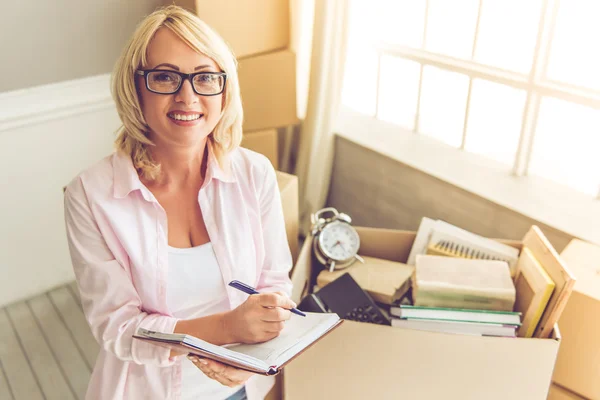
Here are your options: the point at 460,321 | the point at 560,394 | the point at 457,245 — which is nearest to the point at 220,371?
the point at 460,321

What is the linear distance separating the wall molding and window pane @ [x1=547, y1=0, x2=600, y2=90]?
1.70 meters

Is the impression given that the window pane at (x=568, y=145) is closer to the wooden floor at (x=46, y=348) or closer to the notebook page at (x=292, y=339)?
the notebook page at (x=292, y=339)

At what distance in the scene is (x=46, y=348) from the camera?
2.00 meters

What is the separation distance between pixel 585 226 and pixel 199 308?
1199 mm

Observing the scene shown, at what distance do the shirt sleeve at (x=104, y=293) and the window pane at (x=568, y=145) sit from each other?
1426mm

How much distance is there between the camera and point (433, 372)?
48.3 inches

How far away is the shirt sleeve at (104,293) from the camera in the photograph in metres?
0.99

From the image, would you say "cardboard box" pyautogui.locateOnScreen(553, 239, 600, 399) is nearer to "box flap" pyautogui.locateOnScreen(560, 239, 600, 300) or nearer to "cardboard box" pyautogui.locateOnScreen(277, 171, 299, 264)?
"box flap" pyautogui.locateOnScreen(560, 239, 600, 300)

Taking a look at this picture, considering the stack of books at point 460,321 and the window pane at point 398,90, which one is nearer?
the stack of books at point 460,321

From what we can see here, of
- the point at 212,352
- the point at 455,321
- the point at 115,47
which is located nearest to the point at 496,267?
the point at 455,321

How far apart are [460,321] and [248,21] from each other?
1.36 metres

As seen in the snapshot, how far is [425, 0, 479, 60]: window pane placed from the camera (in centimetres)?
185

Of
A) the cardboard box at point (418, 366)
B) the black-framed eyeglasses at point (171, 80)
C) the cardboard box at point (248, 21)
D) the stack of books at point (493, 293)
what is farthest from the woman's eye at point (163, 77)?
the cardboard box at point (248, 21)

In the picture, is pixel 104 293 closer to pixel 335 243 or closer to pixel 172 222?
pixel 172 222
